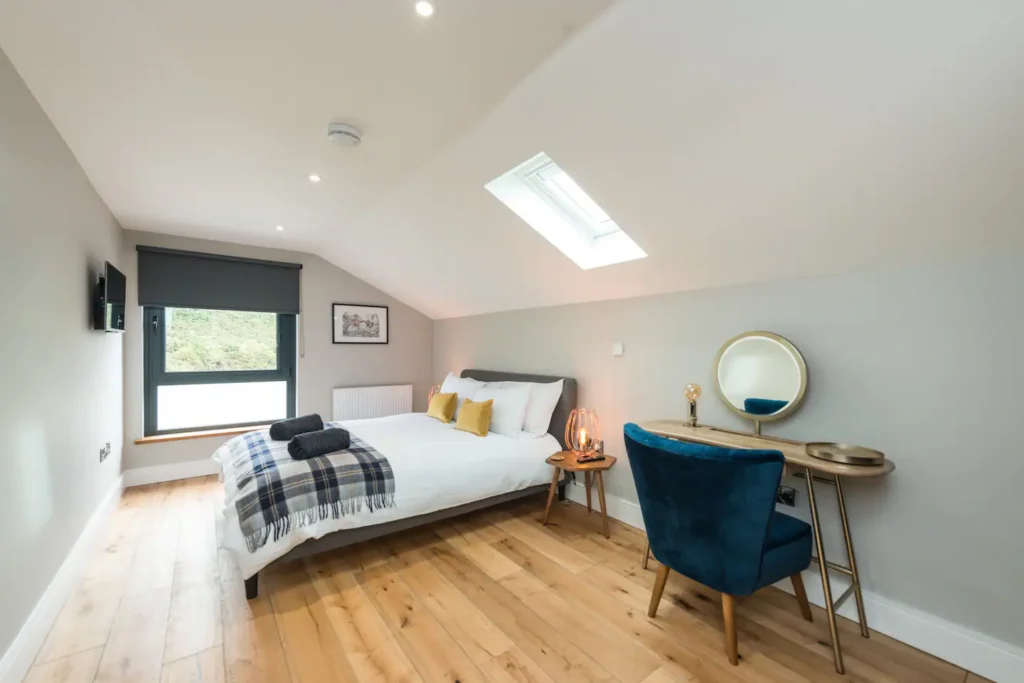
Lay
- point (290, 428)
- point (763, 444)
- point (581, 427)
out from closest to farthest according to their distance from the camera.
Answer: point (763, 444) < point (290, 428) < point (581, 427)

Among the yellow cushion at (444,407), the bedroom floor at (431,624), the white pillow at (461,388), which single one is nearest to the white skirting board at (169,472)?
the bedroom floor at (431,624)

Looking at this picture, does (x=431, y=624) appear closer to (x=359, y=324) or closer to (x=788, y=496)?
(x=788, y=496)

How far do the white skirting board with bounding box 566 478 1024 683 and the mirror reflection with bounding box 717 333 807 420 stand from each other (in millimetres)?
835

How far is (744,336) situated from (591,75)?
1608mm

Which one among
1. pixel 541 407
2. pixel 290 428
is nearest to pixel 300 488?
pixel 290 428

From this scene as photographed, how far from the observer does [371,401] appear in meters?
5.13

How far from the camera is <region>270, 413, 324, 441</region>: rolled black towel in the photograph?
10.1ft

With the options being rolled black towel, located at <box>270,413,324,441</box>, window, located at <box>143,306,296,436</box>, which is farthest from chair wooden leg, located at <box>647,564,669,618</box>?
window, located at <box>143,306,296,436</box>

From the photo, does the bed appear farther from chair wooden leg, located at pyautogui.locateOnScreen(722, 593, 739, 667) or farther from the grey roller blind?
the grey roller blind

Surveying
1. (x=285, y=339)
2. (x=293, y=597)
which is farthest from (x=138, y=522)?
(x=285, y=339)

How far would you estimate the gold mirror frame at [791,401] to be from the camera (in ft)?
7.30

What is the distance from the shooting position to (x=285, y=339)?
15.9 ft

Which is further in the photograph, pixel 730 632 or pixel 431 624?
pixel 431 624

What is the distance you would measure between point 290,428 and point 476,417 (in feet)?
4.39
